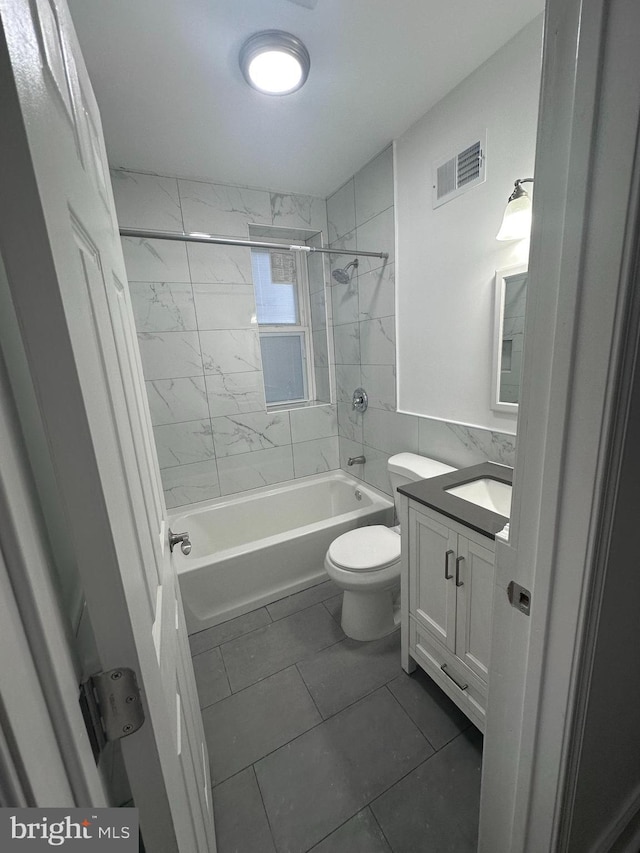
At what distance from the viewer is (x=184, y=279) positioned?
2.27 meters

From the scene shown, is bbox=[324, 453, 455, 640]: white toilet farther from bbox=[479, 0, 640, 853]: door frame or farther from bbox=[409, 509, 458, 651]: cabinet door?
bbox=[479, 0, 640, 853]: door frame

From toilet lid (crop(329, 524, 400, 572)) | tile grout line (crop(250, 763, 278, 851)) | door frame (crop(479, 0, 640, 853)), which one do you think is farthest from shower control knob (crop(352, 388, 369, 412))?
tile grout line (crop(250, 763, 278, 851))

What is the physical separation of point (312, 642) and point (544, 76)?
2087 mm

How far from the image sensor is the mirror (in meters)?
1.45

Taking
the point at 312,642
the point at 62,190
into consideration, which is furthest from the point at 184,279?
the point at 312,642

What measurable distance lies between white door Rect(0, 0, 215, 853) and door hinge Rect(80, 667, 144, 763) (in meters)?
0.01

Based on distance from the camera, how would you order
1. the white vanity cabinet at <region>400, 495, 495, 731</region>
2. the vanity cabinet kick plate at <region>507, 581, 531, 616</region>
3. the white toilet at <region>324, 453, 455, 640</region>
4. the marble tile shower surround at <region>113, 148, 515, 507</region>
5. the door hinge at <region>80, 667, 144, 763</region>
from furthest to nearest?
the marble tile shower surround at <region>113, 148, 515, 507</region>
the white toilet at <region>324, 453, 455, 640</region>
the white vanity cabinet at <region>400, 495, 495, 731</region>
the vanity cabinet kick plate at <region>507, 581, 531, 616</region>
the door hinge at <region>80, 667, 144, 763</region>

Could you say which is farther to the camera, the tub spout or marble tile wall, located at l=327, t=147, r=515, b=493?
the tub spout

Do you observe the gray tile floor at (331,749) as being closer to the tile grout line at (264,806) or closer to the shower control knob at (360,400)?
the tile grout line at (264,806)

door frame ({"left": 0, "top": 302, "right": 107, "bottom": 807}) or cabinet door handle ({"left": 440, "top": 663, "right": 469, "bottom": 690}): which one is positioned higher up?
door frame ({"left": 0, "top": 302, "right": 107, "bottom": 807})

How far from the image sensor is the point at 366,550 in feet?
5.70

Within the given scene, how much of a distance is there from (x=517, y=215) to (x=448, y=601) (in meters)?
1.47

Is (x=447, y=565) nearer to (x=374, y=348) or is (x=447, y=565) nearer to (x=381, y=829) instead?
(x=381, y=829)

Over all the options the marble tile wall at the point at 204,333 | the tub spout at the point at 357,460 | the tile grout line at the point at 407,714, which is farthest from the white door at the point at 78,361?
the tub spout at the point at 357,460
